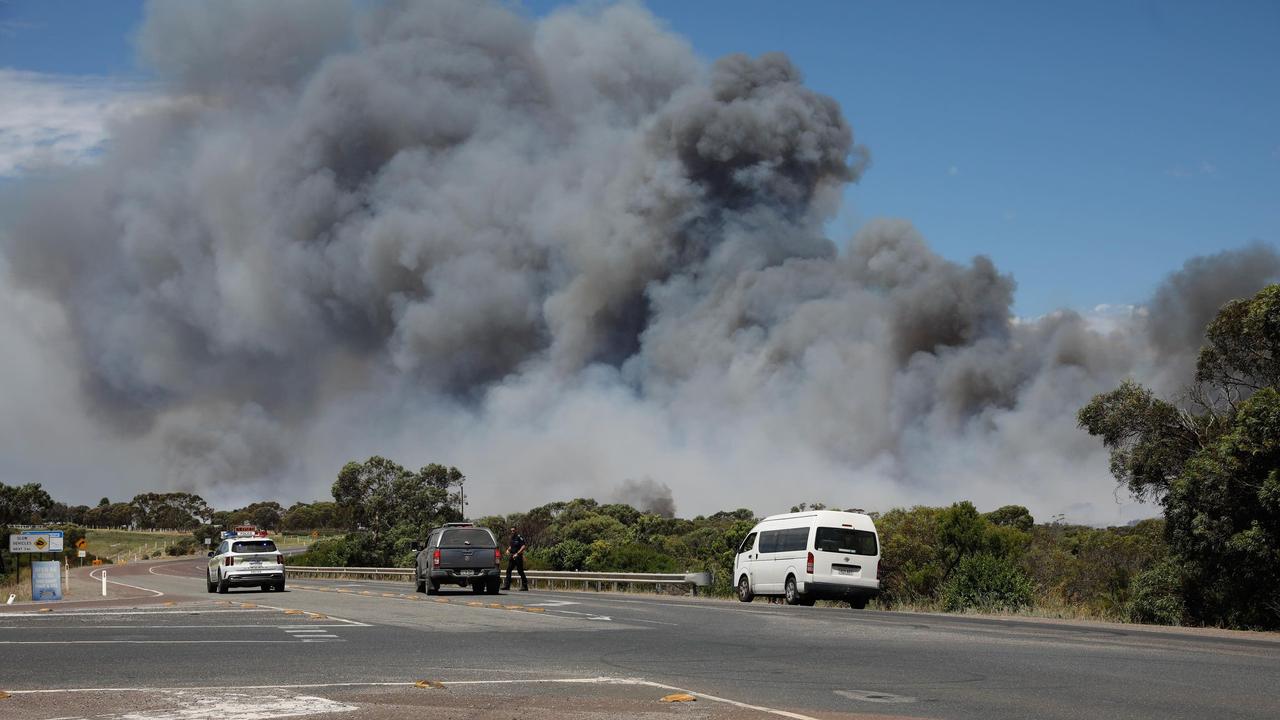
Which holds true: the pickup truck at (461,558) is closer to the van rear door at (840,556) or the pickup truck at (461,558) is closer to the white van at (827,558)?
the white van at (827,558)

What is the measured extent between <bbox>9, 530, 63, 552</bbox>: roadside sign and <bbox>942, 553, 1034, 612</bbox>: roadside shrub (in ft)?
91.3

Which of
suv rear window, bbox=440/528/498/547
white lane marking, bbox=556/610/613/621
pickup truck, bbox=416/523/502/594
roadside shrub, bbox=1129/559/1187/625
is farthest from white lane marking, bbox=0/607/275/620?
roadside shrub, bbox=1129/559/1187/625

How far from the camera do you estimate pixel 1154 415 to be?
25.5 metres

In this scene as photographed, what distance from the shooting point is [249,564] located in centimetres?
3356

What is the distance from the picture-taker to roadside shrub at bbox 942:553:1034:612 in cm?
2620

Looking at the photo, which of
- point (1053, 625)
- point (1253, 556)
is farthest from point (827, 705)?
point (1253, 556)

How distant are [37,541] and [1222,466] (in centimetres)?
3445

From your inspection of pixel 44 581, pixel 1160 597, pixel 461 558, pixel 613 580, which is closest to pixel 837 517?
pixel 1160 597

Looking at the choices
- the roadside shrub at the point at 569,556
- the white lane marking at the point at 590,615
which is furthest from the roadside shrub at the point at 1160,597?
the roadside shrub at the point at 569,556

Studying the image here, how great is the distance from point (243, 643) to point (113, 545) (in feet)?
565

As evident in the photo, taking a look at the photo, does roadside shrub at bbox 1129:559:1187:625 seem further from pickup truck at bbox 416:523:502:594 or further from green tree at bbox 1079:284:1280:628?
pickup truck at bbox 416:523:502:594

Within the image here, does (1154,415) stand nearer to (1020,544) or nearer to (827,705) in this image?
(1020,544)

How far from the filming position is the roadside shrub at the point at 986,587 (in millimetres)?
26203

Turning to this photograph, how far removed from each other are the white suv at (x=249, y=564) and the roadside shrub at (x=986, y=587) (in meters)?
18.3
